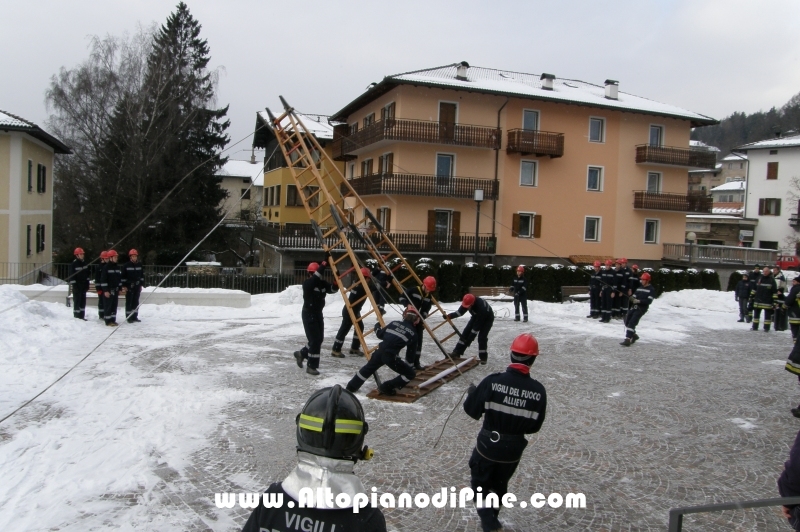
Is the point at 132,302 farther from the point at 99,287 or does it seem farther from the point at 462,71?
the point at 462,71

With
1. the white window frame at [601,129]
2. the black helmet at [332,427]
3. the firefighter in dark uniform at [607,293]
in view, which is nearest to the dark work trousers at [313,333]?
the black helmet at [332,427]

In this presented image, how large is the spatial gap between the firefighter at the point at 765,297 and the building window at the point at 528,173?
616 inches

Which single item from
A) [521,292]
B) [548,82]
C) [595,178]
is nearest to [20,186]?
[521,292]

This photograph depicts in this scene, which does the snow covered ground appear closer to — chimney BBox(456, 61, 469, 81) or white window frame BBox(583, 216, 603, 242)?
white window frame BBox(583, 216, 603, 242)

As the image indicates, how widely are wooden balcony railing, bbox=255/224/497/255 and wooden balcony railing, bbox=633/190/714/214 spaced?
362 inches

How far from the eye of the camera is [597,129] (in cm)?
3403

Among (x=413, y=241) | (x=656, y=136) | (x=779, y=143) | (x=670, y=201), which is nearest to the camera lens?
(x=413, y=241)

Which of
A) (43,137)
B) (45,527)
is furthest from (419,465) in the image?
(43,137)

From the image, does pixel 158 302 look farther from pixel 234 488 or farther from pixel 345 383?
pixel 234 488

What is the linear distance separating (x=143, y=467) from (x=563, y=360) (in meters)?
9.15

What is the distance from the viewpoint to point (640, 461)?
709 centimetres

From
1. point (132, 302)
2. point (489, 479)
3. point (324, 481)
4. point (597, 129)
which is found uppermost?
point (597, 129)

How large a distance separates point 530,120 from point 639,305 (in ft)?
66.4

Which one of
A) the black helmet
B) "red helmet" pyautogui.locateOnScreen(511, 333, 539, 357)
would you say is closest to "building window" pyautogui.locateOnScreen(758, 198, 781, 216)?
"red helmet" pyautogui.locateOnScreen(511, 333, 539, 357)
